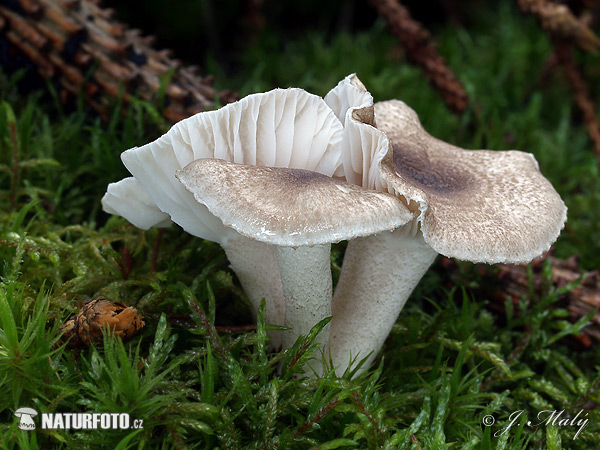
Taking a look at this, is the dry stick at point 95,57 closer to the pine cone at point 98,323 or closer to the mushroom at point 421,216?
the mushroom at point 421,216

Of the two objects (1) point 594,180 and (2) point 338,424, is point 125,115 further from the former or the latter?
(1) point 594,180

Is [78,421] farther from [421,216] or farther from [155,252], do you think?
[421,216]

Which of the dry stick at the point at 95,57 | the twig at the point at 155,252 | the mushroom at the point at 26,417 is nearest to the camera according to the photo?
the mushroom at the point at 26,417

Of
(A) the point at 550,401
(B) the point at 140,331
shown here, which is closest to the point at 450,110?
(A) the point at 550,401

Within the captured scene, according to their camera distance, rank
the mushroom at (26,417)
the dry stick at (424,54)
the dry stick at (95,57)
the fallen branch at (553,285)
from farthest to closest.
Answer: the dry stick at (424,54) < the dry stick at (95,57) < the fallen branch at (553,285) < the mushroom at (26,417)

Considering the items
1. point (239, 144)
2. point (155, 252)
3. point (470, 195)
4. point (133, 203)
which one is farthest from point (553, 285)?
point (133, 203)

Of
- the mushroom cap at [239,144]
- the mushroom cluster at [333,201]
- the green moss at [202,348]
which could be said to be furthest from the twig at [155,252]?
the mushroom cap at [239,144]

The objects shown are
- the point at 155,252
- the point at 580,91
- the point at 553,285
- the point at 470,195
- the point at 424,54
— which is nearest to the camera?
the point at 470,195
